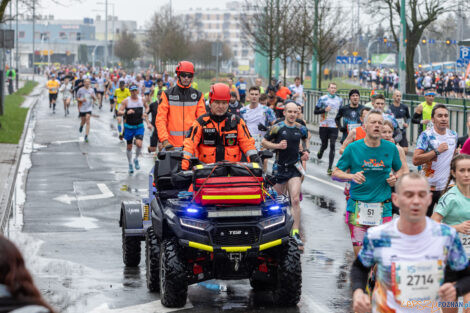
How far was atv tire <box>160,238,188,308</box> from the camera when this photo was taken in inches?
325

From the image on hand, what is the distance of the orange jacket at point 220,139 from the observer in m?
9.09

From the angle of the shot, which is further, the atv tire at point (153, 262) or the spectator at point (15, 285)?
the atv tire at point (153, 262)

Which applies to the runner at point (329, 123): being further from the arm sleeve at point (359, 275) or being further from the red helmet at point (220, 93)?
the arm sleeve at point (359, 275)

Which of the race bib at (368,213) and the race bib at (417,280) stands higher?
the race bib at (417,280)

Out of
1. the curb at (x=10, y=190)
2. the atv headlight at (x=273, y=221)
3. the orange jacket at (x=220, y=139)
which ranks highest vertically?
the orange jacket at (x=220, y=139)

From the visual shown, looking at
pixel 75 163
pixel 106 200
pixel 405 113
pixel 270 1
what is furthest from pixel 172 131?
pixel 270 1

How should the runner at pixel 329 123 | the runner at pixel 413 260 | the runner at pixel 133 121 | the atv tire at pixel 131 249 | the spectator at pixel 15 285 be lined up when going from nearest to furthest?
the spectator at pixel 15 285 < the runner at pixel 413 260 < the atv tire at pixel 131 249 < the runner at pixel 329 123 < the runner at pixel 133 121

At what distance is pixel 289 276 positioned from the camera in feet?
27.6

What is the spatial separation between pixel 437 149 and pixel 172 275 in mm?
3636

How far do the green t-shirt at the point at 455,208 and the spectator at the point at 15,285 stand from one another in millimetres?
4068

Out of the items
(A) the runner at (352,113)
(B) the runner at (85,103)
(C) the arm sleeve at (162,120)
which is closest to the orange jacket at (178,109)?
(C) the arm sleeve at (162,120)

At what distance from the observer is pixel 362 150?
846cm

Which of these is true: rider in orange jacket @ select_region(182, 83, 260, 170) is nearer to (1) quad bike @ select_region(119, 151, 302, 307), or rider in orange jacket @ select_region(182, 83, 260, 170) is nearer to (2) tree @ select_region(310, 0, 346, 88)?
(1) quad bike @ select_region(119, 151, 302, 307)

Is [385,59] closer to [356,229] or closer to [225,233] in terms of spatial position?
[356,229]
